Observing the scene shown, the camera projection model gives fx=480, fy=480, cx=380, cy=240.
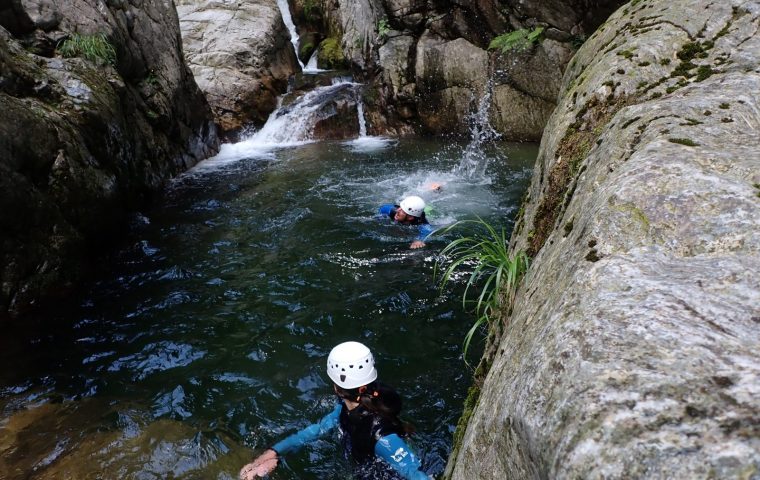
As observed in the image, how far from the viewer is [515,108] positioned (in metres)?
13.0

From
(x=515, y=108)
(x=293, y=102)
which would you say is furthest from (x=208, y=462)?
(x=293, y=102)

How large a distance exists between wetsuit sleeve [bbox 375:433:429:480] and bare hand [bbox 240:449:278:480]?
0.81 meters

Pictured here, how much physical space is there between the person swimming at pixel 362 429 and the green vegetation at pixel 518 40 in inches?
430

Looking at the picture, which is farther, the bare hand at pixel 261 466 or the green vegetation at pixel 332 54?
the green vegetation at pixel 332 54

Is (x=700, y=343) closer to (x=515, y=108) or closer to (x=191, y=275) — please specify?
(x=191, y=275)

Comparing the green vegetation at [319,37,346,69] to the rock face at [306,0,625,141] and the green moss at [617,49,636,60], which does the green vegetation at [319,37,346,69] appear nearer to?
the rock face at [306,0,625,141]

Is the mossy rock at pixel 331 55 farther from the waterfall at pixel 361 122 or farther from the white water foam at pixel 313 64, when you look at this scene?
the waterfall at pixel 361 122

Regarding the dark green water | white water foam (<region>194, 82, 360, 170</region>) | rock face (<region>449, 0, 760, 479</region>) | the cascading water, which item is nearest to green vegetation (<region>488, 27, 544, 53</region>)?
the cascading water

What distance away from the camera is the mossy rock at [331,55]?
17.7 meters

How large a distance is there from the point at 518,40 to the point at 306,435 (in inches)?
456

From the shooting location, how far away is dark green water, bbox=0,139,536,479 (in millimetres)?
3742

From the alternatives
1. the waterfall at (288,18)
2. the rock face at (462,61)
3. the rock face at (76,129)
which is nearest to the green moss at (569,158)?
the rock face at (76,129)

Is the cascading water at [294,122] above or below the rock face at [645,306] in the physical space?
below

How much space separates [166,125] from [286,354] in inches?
294
